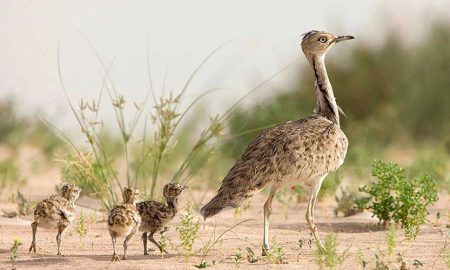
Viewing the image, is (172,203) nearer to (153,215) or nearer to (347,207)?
(153,215)

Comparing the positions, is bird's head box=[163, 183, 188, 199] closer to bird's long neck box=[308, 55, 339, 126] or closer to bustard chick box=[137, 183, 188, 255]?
bustard chick box=[137, 183, 188, 255]

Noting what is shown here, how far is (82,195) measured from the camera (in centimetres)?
1067

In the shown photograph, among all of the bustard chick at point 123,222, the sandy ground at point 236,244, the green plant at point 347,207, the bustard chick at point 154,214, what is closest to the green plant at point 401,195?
the sandy ground at point 236,244

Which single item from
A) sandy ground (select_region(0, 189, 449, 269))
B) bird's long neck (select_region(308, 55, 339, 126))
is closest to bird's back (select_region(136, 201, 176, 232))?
sandy ground (select_region(0, 189, 449, 269))

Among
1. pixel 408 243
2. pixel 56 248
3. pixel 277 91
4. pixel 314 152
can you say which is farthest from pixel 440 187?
pixel 277 91

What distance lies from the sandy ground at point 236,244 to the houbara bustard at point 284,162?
1.08 ft

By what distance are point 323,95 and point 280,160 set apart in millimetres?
1308

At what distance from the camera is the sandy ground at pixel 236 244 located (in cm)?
643

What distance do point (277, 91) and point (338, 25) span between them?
3.04 metres

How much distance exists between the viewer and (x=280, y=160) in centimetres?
685

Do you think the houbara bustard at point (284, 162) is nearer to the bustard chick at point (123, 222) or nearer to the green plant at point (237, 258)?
the green plant at point (237, 258)

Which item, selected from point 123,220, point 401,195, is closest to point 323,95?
point 401,195

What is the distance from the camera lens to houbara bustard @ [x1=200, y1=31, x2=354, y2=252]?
22.1 feet

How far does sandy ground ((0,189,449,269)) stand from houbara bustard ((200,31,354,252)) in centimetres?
33
